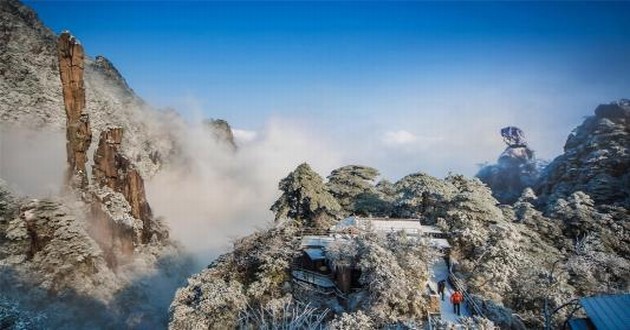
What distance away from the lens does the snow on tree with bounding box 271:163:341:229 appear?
119ft

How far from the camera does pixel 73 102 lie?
40812 millimetres

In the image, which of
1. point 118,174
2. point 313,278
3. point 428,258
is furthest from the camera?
point 118,174

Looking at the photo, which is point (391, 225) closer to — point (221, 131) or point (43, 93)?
point (43, 93)

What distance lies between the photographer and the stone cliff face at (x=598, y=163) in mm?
54406

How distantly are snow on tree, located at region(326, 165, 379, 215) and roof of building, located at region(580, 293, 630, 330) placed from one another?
83.3 ft

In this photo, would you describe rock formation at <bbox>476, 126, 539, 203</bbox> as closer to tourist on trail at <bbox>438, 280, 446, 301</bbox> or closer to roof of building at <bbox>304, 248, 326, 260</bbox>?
tourist on trail at <bbox>438, 280, 446, 301</bbox>

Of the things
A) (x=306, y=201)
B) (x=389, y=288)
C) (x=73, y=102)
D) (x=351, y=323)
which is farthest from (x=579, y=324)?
(x=73, y=102)

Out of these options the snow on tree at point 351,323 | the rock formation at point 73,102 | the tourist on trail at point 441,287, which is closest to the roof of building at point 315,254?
the tourist on trail at point 441,287

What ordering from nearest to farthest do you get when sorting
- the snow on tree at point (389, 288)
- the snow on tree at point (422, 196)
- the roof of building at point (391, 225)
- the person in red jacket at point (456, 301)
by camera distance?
1. the snow on tree at point (389, 288)
2. the person in red jacket at point (456, 301)
3. the roof of building at point (391, 225)
4. the snow on tree at point (422, 196)

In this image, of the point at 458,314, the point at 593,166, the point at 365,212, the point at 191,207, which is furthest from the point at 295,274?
the point at 191,207

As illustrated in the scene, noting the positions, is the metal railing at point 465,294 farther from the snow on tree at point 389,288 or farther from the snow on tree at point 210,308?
the snow on tree at point 210,308

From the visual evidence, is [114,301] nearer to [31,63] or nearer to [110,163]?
[110,163]

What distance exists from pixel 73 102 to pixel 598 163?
70471 mm

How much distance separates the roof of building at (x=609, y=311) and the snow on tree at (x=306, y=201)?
70.9ft
